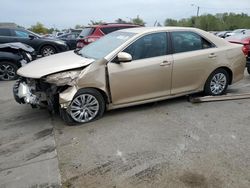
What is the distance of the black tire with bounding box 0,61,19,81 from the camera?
920 cm

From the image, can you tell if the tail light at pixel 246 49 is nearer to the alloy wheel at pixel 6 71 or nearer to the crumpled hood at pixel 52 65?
the crumpled hood at pixel 52 65

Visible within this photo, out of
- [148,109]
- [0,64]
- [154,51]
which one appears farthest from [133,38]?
[0,64]

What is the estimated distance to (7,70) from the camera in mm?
9234

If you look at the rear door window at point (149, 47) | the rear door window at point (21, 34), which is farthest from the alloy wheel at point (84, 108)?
the rear door window at point (21, 34)

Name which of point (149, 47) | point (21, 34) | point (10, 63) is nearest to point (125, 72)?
point (149, 47)

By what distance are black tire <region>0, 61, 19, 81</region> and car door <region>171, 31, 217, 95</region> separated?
18.4 ft

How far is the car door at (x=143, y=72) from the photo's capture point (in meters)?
5.20

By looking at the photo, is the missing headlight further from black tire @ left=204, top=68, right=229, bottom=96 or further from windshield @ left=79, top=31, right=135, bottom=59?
black tire @ left=204, top=68, right=229, bottom=96

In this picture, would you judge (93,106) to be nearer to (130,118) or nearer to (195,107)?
(130,118)

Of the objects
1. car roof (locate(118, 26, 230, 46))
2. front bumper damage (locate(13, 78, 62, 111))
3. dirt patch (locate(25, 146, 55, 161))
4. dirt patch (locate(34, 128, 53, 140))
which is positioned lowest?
dirt patch (locate(34, 128, 53, 140))

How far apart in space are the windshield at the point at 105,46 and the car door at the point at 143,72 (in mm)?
263

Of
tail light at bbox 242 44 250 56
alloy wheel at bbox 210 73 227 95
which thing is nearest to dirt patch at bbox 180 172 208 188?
alloy wheel at bbox 210 73 227 95

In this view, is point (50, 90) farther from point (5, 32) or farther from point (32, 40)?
point (5, 32)

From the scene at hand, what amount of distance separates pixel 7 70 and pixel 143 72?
555 centimetres
